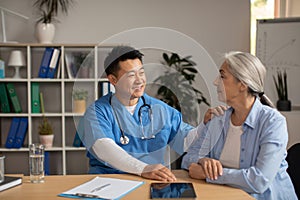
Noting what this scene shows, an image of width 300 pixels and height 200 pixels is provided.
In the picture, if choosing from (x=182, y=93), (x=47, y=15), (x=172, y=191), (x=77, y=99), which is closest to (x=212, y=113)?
(x=182, y=93)

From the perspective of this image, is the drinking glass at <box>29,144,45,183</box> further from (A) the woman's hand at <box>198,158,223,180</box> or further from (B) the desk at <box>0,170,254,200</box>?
(A) the woman's hand at <box>198,158,223,180</box>

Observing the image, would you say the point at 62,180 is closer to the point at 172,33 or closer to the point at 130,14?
the point at 172,33

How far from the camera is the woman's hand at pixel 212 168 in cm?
168

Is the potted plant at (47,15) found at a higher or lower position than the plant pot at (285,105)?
higher

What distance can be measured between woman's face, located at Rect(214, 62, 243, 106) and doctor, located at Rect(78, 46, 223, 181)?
0.65 ft

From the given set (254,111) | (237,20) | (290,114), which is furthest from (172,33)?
(237,20)

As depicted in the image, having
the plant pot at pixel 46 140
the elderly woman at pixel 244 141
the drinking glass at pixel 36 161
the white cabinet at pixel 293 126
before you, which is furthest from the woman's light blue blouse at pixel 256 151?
the plant pot at pixel 46 140

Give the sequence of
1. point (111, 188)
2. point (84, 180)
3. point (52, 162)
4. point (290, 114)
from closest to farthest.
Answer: point (111, 188)
point (84, 180)
point (290, 114)
point (52, 162)

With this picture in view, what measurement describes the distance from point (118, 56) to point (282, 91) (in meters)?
2.64

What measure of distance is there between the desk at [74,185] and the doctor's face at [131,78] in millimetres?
354

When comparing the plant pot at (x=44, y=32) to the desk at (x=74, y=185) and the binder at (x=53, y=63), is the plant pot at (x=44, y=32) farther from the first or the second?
the desk at (x=74, y=185)

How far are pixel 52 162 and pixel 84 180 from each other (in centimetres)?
251

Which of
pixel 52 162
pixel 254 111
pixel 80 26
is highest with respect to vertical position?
pixel 80 26

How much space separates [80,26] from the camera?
4199 millimetres
